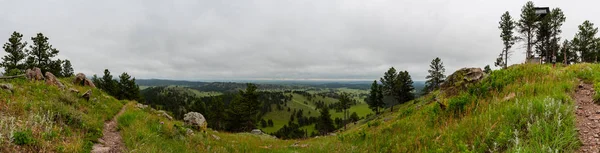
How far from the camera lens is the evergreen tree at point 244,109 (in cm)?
5322

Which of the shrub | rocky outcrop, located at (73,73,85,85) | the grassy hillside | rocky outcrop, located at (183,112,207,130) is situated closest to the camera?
the shrub

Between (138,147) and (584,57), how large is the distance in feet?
290

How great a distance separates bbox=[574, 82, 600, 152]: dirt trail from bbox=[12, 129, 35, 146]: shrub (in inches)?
463

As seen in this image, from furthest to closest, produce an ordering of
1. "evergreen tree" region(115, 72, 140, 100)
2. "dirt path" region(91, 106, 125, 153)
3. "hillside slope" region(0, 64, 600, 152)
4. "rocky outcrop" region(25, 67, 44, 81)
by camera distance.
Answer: "evergreen tree" region(115, 72, 140, 100) < "rocky outcrop" region(25, 67, 44, 81) < "dirt path" region(91, 106, 125, 153) < "hillside slope" region(0, 64, 600, 152)

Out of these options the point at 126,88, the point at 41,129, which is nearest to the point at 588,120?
the point at 41,129

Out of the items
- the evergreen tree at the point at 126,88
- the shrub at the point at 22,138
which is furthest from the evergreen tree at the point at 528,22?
the evergreen tree at the point at 126,88

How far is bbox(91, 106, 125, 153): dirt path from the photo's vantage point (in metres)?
7.76

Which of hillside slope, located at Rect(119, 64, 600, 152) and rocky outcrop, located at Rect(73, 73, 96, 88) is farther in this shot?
rocky outcrop, located at Rect(73, 73, 96, 88)

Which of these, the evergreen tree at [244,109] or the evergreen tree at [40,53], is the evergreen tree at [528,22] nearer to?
the evergreen tree at [244,109]

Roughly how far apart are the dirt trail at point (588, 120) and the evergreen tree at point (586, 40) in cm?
7299

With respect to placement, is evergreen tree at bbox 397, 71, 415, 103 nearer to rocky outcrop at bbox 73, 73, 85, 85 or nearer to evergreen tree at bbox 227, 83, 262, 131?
evergreen tree at bbox 227, 83, 262, 131

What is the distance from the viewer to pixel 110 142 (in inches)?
357

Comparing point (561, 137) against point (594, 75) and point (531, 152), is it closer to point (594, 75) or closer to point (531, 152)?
point (531, 152)

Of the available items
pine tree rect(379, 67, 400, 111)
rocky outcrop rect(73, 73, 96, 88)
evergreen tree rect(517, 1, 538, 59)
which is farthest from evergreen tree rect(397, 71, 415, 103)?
rocky outcrop rect(73, 73, 96, 88)
